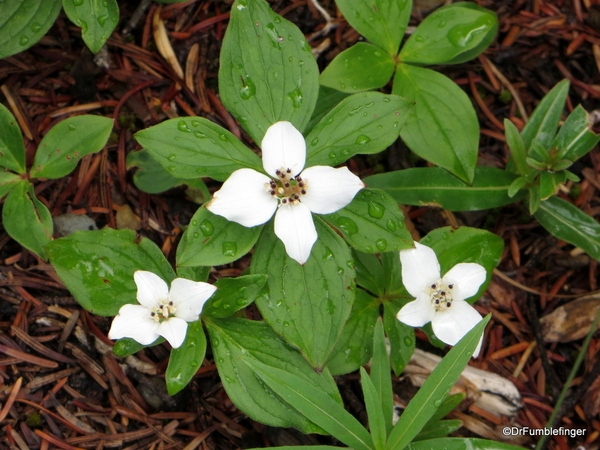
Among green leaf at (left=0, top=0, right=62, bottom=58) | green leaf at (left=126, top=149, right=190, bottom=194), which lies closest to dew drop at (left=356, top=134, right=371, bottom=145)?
green leaf at (left=126, top=149, right=190, bottom=194)

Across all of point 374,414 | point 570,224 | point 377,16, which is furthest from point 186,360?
point 570,224

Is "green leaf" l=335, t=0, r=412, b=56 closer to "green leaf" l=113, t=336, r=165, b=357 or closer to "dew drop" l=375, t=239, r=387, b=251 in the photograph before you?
"dew drop" l=375, t=239, r=387, b=251

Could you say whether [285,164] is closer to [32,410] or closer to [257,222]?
[257,222]

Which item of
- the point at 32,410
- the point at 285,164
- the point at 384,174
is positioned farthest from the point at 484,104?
the point at 32,410

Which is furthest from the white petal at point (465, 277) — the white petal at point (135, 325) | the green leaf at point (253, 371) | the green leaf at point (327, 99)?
the white petal at point (135, 325)

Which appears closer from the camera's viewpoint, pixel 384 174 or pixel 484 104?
pixel 384 174

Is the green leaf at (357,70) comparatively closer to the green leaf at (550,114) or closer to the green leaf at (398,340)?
the green leaf at (550,114)
